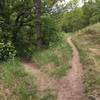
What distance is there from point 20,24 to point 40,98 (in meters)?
11.6

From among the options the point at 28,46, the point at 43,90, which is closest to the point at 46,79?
the point at 43,90

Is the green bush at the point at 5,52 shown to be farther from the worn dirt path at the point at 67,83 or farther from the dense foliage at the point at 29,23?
the dense foliage at the point at 29,23

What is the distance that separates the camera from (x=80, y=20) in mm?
60750

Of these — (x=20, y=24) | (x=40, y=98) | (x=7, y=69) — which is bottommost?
(x=40, y=98)

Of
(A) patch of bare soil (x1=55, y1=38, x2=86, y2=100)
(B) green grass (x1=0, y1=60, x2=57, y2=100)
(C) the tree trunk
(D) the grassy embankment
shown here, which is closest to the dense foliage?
(C) the tree trunk

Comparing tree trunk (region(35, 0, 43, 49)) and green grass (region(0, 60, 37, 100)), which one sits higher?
tree trunk (region(35, 0, 43, 49))

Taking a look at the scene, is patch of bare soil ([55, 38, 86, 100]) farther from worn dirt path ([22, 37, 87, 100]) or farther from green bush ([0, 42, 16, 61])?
green bush ([0, 42, 16, 61])

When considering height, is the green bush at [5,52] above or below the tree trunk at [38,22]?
below

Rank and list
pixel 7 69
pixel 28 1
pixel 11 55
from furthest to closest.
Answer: pixel 28 1
pixel 11 55
pixel 7 69

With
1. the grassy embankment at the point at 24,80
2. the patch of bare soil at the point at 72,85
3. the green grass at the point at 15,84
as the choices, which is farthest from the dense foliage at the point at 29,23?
the patch of bare soil at the point at 72,85

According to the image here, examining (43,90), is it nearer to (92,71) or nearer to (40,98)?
(40,98)

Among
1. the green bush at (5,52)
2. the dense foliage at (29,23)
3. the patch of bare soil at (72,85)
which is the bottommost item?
the patch of bare soil at (72,85)

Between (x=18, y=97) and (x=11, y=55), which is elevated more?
(x=11, y=55)

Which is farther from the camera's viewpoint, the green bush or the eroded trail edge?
the green bush
